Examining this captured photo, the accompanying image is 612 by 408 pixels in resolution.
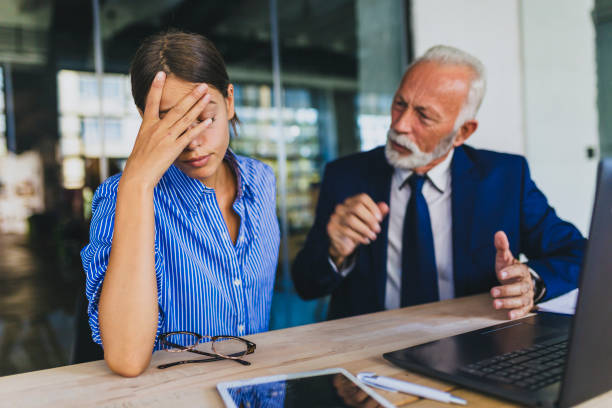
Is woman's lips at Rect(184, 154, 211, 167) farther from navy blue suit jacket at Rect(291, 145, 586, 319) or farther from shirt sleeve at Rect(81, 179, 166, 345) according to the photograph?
navy blue suit jacket at Rect(291, 145, 586, 319)

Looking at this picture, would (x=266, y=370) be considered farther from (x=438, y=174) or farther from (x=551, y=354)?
(x=438, y=174)

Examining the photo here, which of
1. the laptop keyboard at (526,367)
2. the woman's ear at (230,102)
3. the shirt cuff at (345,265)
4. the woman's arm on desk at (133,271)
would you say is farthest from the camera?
the shirt cuff at (345,265)

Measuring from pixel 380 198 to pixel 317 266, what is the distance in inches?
14.8

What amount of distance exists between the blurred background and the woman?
0.61 feet

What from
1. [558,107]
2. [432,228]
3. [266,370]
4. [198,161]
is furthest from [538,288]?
[558,107]

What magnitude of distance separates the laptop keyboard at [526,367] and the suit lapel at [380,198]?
76cm

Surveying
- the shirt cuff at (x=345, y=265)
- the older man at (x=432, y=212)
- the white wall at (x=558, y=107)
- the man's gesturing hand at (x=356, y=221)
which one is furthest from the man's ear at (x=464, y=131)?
the white wall at (x=558, y=107)

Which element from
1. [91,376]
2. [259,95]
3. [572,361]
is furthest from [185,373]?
[259,95]

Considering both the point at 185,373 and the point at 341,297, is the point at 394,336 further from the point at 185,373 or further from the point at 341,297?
the point at 341,297

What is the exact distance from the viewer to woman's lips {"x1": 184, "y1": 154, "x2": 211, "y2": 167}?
1.15m

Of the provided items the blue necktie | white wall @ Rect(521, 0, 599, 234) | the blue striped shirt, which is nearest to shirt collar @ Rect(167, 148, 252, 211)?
the blue striped shirt

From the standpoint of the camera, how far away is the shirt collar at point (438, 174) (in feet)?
5.46

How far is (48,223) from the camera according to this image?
4.19 meters

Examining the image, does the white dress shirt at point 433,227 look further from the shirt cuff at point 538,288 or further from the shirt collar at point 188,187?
the shirt collar at point 188,187
